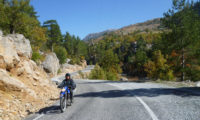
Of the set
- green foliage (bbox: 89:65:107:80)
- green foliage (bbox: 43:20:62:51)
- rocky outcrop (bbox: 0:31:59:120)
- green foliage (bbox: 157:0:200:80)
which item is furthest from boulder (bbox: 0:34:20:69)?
green foliage (bbox: 43:20:62:51)

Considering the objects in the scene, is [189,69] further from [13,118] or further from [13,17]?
[13,17]

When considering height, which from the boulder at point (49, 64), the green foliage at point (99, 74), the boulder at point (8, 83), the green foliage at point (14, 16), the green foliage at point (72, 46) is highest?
the green foliage at point (72, 46)

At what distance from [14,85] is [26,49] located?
5.70 metres

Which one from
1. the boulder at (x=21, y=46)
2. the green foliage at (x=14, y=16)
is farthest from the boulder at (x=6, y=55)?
the green foliage at (x=14, y=16)

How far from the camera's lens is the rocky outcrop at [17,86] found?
7.47 m

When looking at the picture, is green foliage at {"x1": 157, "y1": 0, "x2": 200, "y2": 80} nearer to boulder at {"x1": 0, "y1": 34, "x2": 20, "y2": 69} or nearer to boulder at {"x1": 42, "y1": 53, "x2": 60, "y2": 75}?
boulder at {"x1": 0, "y1": 34, "x2": 20, "y2": 69}

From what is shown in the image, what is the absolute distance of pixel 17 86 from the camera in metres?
9.43

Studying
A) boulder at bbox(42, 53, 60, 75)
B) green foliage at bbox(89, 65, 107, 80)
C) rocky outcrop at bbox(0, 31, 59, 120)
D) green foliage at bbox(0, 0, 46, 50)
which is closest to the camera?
rocky outcrop at bbox(0, 31, 59, 120)

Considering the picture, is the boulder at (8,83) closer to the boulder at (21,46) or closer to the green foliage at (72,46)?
the boulder at (21,46)

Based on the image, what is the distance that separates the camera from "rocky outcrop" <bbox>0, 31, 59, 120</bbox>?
7.47m

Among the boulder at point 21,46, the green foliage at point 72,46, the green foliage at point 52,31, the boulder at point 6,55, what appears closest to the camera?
the boulder at point 6,55

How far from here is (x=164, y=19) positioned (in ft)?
69.0

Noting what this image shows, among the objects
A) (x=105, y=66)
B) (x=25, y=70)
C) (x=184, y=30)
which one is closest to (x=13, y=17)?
(x=25, y=70)

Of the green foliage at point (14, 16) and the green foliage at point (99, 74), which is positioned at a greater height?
the green foliage at point (14, 16)
